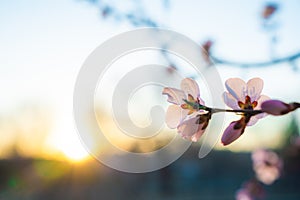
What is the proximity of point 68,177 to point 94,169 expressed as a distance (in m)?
0.89

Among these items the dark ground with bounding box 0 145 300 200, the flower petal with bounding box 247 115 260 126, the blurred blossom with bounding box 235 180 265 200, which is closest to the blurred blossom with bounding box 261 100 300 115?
the flower petal with bounding box 247 115 260 126

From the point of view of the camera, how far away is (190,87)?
789 millimetres

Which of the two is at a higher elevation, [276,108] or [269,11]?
[269,11]

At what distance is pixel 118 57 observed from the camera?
5.90ft

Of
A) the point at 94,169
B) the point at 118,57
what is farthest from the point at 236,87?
the point at 94,169

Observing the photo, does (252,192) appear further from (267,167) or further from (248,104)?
(248,104)

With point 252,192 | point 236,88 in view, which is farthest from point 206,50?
point 252,192

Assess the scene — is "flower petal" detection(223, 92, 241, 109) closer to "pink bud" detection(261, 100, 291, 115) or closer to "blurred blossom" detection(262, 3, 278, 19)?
"pink bud" detection(261, 100, 291, 115)

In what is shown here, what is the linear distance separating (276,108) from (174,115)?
0.20 m

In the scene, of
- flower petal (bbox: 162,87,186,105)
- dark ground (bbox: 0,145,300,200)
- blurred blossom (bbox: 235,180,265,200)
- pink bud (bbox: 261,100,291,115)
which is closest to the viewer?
pink bud (bbox: 261,100,291,115)

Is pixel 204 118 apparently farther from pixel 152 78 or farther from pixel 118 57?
pixel 152 78

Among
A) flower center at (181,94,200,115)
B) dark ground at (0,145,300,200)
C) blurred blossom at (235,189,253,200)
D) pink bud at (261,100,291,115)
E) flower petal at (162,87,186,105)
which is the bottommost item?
pink bud at (261,100,291,115)

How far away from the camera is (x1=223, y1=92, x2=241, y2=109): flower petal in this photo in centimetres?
80

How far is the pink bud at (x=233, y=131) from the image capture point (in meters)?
0.75
